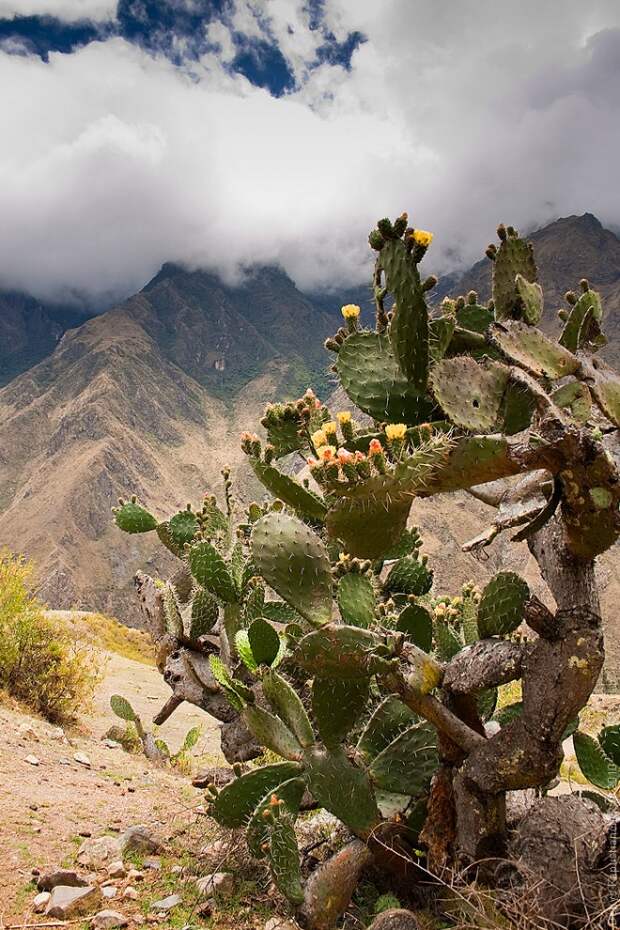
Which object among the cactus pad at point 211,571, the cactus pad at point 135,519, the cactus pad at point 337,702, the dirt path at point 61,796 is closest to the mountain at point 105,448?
the dirt path at point 61,796

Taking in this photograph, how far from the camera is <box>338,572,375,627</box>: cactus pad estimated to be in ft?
10.4

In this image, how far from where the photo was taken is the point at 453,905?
2.71 meters

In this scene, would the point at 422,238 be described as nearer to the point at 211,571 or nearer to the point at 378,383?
the point at 378,383

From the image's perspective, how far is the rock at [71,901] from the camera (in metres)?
2.96

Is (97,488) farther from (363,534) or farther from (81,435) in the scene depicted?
(363,534)

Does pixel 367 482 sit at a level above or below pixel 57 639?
above

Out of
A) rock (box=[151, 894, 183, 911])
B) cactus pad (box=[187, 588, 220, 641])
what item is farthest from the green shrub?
rock (box=[151, 894, 183, 911])

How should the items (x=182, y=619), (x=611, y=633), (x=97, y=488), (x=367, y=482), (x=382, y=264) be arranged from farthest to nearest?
(x=97, y=488) → (x=611, y=633) → (x=182, y=619) → (x=382, y=264) → (x=367, y=482)

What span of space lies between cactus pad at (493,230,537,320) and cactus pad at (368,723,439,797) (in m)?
2.18

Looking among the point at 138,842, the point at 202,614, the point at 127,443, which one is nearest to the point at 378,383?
the point at 138,842

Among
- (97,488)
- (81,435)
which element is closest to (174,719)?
(97,488)

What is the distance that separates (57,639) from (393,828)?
724 centimetres

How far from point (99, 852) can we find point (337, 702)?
190cm

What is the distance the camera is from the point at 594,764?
11.6 ft
